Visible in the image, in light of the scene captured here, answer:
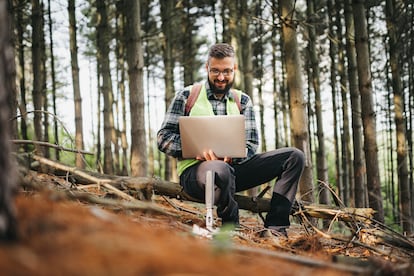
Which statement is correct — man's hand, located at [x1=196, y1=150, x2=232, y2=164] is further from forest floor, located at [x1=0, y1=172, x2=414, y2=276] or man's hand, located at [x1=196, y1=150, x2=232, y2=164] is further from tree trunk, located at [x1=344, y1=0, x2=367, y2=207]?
tree trunk, located at [x1=344, y1=0, x2=367, y2=207]

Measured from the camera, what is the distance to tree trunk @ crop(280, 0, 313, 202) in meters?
4.64

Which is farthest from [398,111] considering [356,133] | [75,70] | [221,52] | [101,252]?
[101,252]

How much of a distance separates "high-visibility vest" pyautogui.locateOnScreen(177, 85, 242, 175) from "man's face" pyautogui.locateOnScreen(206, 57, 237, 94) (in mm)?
106

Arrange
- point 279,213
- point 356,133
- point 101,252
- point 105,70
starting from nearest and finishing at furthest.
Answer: point 101,252, point 279,213, point 356,133, point 105,70

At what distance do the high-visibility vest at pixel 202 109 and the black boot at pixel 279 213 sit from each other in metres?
→ 0.73

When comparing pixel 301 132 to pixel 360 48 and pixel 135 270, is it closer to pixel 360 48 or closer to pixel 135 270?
pixel 360 48

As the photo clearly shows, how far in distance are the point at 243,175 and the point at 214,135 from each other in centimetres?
55

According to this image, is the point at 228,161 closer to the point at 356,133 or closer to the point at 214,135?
the point at 214,135

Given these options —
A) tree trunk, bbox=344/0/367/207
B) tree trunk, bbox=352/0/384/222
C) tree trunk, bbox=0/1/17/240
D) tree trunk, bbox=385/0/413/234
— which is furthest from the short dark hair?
tree trunk, bbox=385/0/413/234

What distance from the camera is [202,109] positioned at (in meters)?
3.62

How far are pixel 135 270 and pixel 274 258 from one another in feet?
2.66

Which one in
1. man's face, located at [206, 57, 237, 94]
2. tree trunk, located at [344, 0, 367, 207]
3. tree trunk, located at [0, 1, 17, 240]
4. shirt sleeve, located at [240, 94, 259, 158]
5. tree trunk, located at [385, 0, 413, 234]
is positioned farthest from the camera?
tree trunk, located at [385, 0, 413, 234]

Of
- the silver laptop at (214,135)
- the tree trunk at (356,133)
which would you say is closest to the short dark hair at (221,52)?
the silver laptop at (214,135)

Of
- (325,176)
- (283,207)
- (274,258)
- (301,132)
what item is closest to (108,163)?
(325,176)
